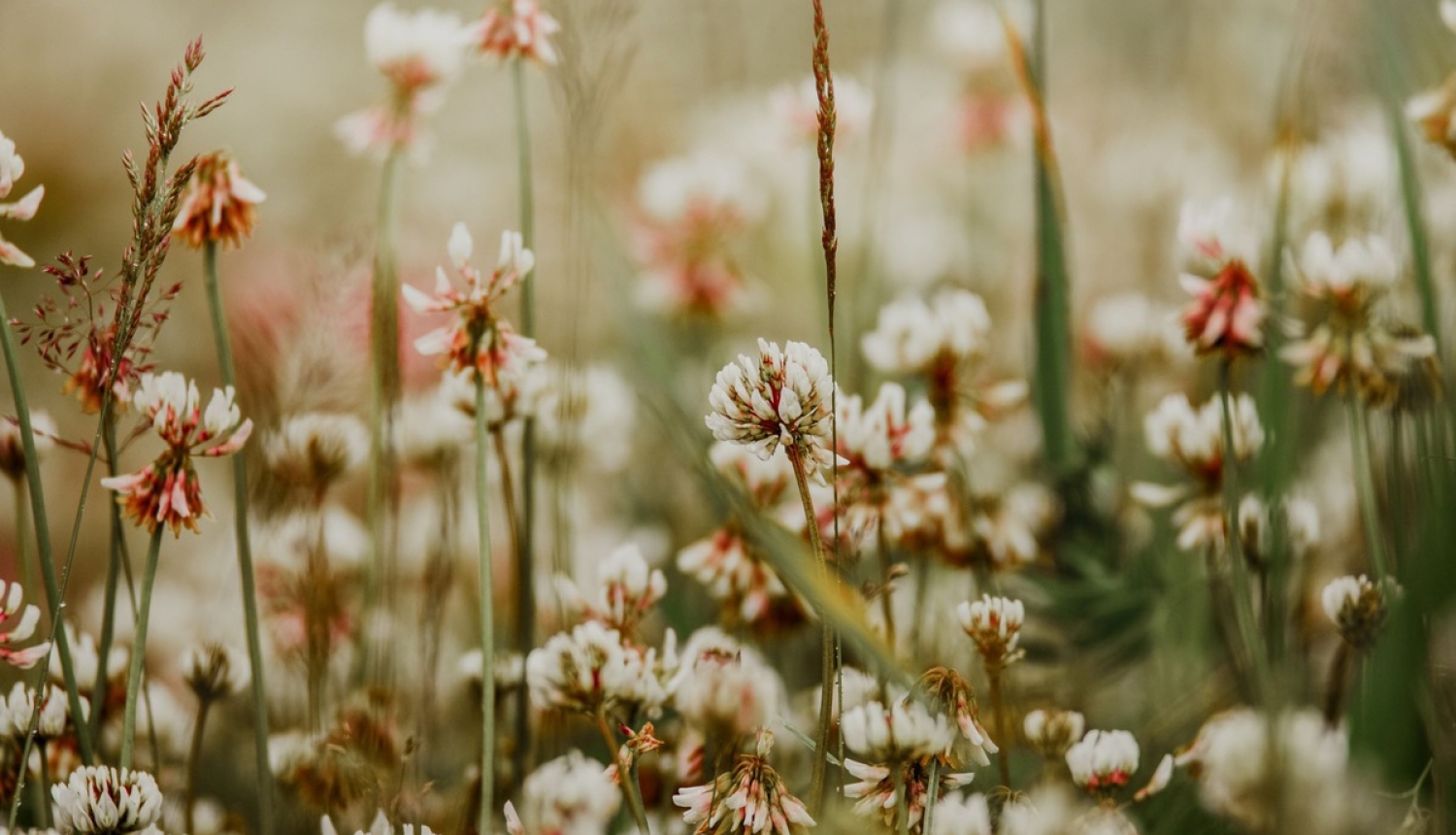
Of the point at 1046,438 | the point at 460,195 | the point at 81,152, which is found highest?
the point at 81,152

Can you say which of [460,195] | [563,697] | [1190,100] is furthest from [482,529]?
[1190,100]

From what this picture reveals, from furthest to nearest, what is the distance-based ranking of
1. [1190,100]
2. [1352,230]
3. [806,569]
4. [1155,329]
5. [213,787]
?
1. [1190,100]
2. [1155,329]
3. [1352,230]
4. [213,787]
5. [806,569]

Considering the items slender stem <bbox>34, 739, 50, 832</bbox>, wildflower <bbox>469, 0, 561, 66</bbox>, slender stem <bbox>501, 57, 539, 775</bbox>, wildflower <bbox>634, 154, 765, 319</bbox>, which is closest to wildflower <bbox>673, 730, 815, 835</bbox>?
slender stem <bbox>501, 57, 539, 775</bbox>

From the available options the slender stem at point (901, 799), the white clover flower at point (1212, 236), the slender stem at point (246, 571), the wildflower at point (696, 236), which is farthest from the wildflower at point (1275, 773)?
the wildflower at point (696, 236)

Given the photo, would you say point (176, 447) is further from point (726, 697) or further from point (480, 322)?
point (726, 697)

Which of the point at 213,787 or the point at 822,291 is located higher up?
the point at 822,291

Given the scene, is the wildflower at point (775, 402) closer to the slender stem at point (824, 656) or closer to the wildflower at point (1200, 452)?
the slender stem at point (824, 656)

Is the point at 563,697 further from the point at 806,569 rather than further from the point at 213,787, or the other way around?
the point at 213,787
